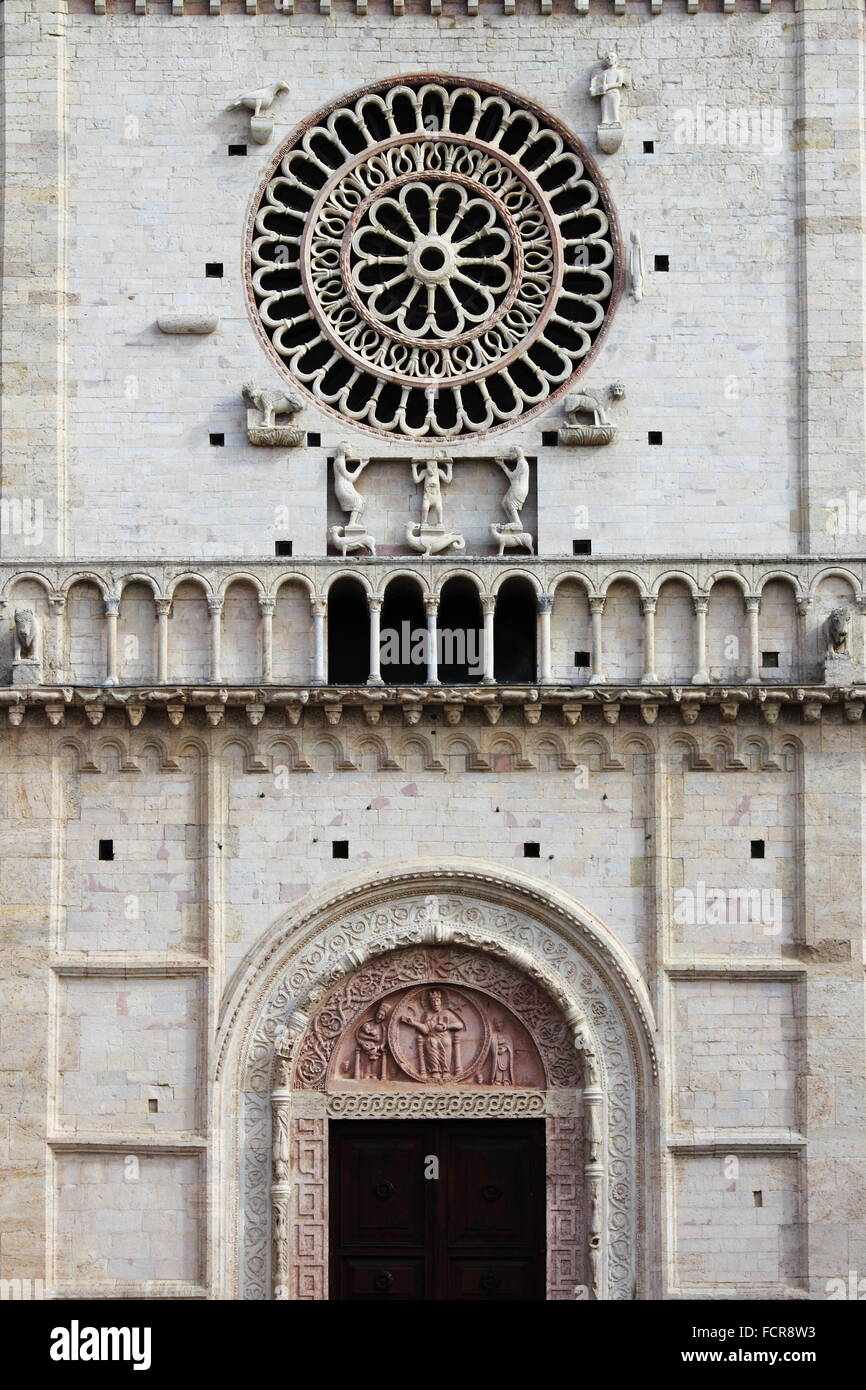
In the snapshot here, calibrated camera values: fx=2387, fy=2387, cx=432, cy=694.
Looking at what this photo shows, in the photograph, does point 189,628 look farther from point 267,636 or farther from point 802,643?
point 802,643

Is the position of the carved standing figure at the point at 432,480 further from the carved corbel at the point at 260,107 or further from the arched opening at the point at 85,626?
the carved corbel at the point at 260,107

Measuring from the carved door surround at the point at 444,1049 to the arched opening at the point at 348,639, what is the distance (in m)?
1.83

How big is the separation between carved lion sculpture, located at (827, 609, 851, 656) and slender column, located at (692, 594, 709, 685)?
1.02 metres

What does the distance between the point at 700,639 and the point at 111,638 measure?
4863mm

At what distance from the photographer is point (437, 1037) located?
19641 millimetres

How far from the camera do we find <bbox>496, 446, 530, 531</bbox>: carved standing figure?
65.5 ft

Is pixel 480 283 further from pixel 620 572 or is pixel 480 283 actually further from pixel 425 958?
pixel 425 958

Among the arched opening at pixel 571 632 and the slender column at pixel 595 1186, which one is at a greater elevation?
the arched opening at pixel 571 632

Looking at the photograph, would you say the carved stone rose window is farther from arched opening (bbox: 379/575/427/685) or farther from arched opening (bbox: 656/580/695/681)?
arched opening (bbox: 656/580/695/681)

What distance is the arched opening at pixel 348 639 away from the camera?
20.2m

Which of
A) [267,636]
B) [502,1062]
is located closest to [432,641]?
[267,636]

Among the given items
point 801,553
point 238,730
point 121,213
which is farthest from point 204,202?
point 801,553

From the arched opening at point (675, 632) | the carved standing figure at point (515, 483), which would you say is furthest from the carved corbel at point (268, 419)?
the arched opening at point (675, 632)

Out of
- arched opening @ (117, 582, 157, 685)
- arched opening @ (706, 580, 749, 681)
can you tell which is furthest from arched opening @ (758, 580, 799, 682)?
arched opening @ (117, 582, 157, 685)
